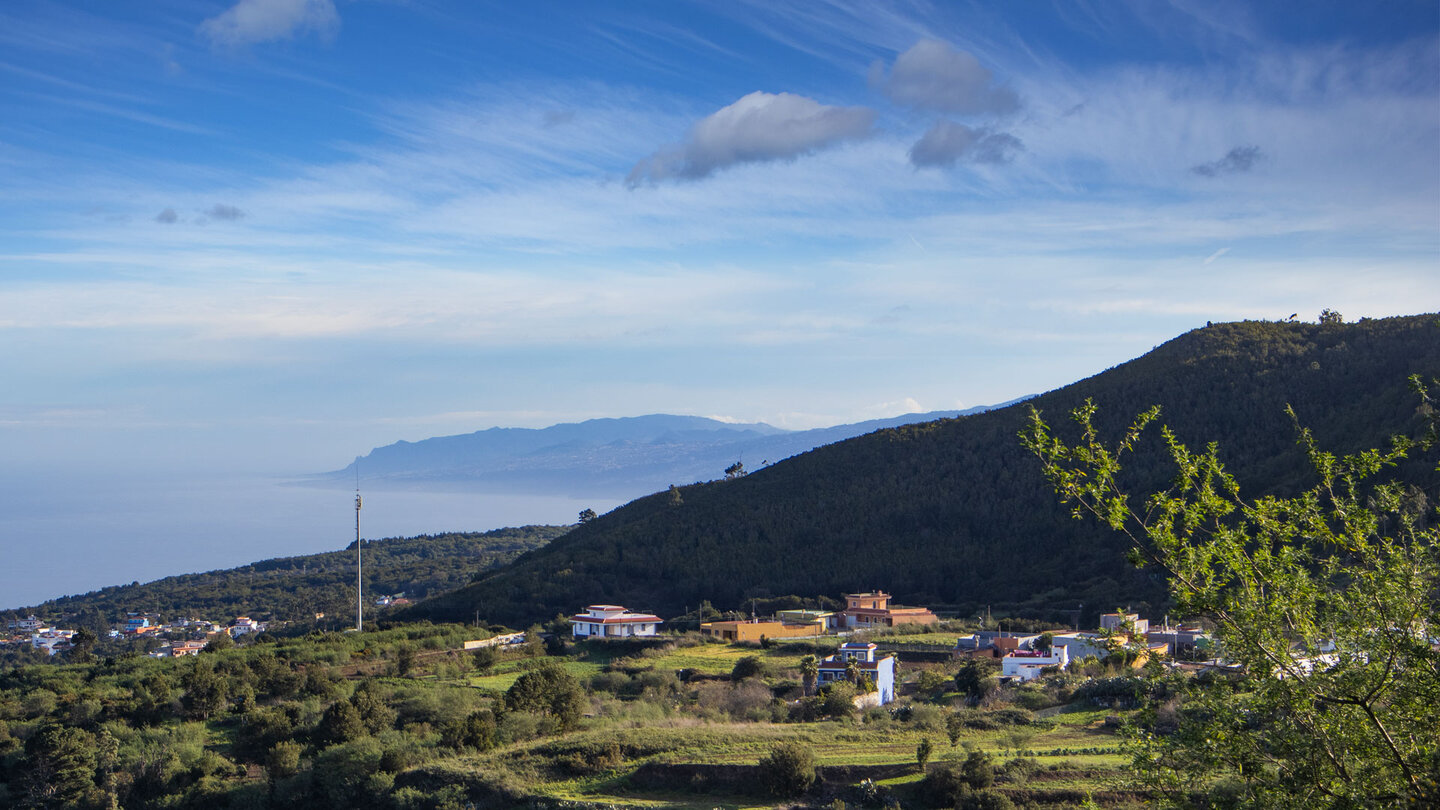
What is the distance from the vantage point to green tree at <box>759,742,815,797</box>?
Answer: 15.6m

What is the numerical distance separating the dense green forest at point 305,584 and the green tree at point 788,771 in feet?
163

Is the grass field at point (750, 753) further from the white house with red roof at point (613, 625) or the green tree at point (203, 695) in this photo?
the white house with red roof at point (613, 625)

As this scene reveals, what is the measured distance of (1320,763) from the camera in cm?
647

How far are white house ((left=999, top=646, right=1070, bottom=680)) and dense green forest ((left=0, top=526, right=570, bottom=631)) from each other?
43.4 metres

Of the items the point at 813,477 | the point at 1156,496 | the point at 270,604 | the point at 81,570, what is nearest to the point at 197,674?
the point at 1156,496

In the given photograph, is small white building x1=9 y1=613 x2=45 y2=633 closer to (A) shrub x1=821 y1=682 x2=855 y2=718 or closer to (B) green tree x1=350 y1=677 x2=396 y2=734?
(B) green tree x1=350 y1=677 x2=396 y2=734

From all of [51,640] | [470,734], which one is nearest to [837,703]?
[470,734]

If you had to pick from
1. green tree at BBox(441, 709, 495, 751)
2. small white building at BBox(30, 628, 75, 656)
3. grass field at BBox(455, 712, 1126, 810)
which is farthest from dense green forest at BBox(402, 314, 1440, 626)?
green tree at BBox(441, 709, 495, 751)

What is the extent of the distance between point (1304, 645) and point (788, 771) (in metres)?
9.84

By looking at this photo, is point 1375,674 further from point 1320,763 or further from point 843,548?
point 843,548

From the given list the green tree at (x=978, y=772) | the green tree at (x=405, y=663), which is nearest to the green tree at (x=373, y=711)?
the green tree at (x=405, y=663)

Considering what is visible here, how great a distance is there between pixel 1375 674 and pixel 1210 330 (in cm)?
7167

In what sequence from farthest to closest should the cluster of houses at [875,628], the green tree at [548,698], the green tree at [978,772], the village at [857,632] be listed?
the cluster of houses at [875,628] → the village at [857,632] → the green tree at [548,698] → the green tree at [978,772]

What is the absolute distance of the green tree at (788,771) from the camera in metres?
15.6
